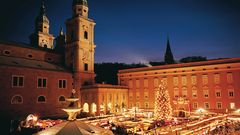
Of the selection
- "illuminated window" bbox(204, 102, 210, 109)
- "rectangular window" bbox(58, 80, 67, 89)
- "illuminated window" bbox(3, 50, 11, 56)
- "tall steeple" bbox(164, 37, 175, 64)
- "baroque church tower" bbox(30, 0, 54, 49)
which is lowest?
"illuminated window" bbox(204, 102, 210, 109)

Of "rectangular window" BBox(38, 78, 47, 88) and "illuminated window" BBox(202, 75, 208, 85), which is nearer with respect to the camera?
"rectangular window" BBox(38, 78, 47, 88)

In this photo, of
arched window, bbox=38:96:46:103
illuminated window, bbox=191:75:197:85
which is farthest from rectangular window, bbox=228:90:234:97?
arched window, bbox=38:96:46:103

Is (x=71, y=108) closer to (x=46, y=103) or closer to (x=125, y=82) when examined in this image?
(x=46, y=103)

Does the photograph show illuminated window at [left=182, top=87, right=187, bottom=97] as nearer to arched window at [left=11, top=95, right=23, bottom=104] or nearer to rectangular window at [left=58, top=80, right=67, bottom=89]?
rectangular window at [left=58, top=80, right=67, bottom=89]

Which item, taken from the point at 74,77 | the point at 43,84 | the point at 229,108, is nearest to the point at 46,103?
the point at 43,84

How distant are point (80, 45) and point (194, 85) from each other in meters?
23.5

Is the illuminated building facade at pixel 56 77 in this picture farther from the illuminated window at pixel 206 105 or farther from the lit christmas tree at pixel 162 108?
the illuminated window at pixel 206 105

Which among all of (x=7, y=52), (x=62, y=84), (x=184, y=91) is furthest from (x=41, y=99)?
(x=184, y=91)

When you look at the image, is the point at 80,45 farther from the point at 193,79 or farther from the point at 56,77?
the point at 193,79

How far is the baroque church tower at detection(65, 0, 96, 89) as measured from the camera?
141ft

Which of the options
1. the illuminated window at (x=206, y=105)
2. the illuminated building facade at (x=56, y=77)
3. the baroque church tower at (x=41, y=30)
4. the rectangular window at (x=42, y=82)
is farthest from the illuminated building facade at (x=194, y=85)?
the baroque church tower at (x=41, y=30)

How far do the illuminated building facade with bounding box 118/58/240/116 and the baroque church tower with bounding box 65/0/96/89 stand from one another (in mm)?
10587

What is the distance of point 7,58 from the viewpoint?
114 ft

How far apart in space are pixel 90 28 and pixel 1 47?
706 inches
